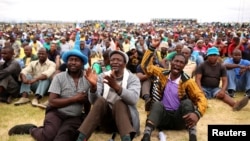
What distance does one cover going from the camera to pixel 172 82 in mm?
4508

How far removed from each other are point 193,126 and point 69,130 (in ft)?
5.59

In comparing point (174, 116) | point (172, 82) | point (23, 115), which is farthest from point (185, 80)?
point (23, 115)

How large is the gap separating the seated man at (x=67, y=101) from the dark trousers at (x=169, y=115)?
3.27ft

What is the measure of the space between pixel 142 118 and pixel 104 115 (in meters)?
1.75

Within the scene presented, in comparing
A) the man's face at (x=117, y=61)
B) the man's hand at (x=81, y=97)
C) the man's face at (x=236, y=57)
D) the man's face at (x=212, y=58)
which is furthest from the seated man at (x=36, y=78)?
the man's face at (x=236, y=57)

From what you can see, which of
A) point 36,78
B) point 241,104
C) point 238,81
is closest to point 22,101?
point 36,78

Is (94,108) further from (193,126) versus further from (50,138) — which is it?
(193,126)

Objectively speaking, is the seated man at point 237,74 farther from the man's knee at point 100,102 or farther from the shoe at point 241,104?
the man's knee at point 100,102

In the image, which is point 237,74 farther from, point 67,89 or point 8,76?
point 8,76

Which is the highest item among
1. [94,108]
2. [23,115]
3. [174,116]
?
[94,108]

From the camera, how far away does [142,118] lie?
5.62 metres

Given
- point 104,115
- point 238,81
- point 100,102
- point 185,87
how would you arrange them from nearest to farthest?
point 100,102
point 104,115
point 185,87
point 238,81

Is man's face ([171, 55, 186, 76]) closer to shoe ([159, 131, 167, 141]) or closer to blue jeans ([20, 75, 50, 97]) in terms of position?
shoe ([159, 131, 167, 141])

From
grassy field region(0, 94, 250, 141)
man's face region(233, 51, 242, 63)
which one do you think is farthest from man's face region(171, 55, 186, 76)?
man's face region(233, 51, 242, 63)
